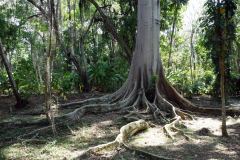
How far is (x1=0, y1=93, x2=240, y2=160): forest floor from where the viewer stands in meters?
3.98

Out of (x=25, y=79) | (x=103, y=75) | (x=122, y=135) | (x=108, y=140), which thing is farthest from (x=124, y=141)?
(x=103, y=75)

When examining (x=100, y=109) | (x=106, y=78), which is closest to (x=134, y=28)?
(x=106, y=78)

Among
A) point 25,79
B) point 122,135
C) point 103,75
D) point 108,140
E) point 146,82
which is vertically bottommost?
point 108,140

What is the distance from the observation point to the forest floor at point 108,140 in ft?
13.1

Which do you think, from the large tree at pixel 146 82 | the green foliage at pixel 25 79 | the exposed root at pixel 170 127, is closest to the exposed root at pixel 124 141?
the exposed root at pixel 170 127

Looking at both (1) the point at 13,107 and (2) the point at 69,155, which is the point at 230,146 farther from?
(1) the point at 13,107

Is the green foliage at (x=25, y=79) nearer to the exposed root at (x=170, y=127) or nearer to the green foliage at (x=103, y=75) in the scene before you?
the green foliage at (x=103, y=75)

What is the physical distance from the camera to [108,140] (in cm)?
497

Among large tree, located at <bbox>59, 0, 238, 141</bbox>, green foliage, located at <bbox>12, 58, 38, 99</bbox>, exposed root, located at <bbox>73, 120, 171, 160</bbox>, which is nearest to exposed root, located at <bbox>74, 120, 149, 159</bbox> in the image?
exposed root, located at <bbox>73, 120, 171, 160</bbox>

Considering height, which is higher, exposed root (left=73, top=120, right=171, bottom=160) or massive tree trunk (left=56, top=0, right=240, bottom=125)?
massive tree trunk (left=56, top=0, right=240, bottom=125)

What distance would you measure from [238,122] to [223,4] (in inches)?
160

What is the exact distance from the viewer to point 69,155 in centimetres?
395

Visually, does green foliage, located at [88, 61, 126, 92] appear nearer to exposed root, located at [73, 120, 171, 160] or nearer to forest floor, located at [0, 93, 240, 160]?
forest floor, located at [0, 93, 240, 160]

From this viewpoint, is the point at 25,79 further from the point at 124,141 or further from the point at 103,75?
the point at 124,141
